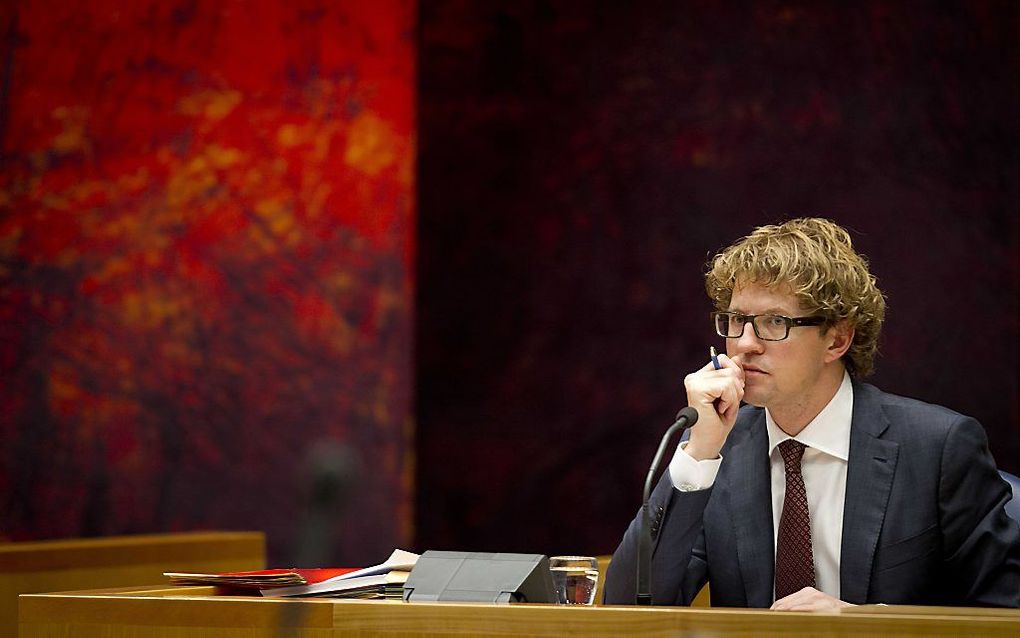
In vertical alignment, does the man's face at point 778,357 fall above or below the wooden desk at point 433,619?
above

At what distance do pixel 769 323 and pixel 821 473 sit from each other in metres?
0.30

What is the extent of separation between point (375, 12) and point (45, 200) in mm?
1557

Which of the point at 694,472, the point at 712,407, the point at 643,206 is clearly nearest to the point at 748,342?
the point at 712,407

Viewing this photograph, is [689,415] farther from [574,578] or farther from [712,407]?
[574,578]

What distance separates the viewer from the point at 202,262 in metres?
4.59

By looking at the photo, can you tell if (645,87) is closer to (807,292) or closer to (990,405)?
(990,405)

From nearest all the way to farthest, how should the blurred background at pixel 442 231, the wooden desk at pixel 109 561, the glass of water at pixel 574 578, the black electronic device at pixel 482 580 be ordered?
1. the black electronic device at pixel 482 580
2. the glass of water at pixel 574 578
3. the wooden desk at pixel 109 561
4. the blurred background at pixel 442 231

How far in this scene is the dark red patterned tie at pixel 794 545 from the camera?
2344 millimetres

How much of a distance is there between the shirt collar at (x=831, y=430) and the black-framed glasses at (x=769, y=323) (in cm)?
16

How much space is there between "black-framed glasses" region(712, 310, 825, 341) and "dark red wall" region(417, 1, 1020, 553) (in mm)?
2149

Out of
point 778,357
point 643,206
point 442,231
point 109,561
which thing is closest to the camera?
point 778,357

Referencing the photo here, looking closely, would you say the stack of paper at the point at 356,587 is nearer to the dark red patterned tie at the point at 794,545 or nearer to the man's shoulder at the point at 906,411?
the dark red patterned tie at the point at 794,545

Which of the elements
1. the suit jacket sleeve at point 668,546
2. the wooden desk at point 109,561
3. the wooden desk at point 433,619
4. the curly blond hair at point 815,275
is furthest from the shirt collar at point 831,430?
the wooden desk at point 109,561

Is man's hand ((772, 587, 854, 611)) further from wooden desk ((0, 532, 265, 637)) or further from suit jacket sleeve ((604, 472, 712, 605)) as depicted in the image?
wooden desk ((0, 532, 265, 637))
